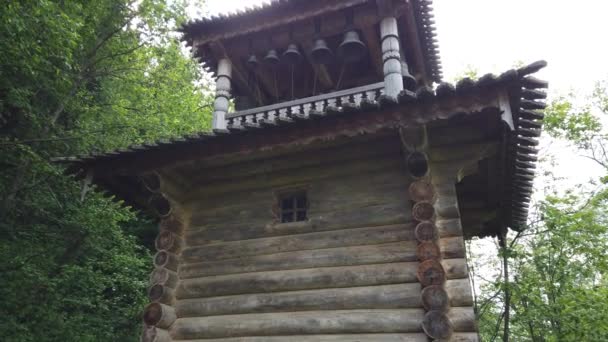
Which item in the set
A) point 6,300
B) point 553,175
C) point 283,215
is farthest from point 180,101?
point 553,175

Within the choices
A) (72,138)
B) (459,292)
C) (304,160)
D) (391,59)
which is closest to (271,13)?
(391,59)

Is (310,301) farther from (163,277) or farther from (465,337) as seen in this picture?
(163,277)

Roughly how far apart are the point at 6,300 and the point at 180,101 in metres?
9.13

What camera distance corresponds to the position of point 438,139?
17.0 ft

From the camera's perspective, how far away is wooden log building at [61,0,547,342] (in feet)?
15.0

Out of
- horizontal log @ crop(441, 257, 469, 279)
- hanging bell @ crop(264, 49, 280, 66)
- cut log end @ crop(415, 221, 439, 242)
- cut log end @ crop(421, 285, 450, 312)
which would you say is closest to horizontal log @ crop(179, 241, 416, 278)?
cut log end @ crop(415, 221, 439, 242)

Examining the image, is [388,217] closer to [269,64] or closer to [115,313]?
[269,64]

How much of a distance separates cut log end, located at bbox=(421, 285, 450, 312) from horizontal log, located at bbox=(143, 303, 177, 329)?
3155 millimetres

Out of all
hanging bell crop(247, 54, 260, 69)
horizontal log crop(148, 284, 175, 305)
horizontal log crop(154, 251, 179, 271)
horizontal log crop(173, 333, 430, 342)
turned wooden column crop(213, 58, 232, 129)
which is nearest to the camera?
horizontal log crop(173, 333, 430, 342)

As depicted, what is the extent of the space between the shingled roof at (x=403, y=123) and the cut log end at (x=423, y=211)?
917 mm

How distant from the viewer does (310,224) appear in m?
5.54

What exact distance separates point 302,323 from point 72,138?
30.1ft

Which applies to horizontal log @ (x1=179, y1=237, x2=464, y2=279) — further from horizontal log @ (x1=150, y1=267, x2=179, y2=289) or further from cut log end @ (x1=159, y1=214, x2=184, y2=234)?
cut log end @ (x1=159, y1=214, x2=184, y2=234)

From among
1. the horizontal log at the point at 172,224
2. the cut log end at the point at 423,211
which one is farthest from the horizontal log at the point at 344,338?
the horizontal log at the point at 172,224
